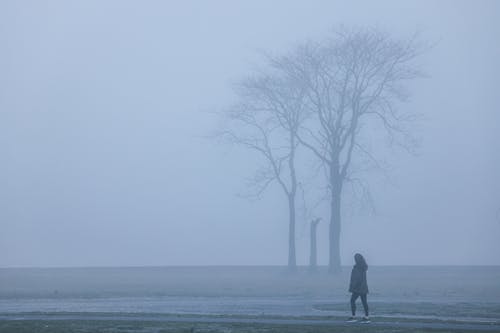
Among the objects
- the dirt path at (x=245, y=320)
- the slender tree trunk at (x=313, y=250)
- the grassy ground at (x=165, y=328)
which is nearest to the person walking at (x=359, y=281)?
the dirt path at (x=245, y=320)

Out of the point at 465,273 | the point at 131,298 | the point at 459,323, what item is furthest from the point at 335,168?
the point at 459,323

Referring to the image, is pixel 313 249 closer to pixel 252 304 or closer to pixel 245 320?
pixel 252 304

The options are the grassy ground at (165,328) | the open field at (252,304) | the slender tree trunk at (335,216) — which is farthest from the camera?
the slender tree trunk at (335,216)

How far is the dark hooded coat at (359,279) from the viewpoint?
25.9m

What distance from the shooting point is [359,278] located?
2602cm

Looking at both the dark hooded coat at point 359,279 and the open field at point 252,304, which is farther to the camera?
the dark hooded coat at point 359,279

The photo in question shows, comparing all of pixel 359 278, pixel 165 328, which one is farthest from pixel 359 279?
pixel 165 328

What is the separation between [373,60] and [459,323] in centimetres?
3350

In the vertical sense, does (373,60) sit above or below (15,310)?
above

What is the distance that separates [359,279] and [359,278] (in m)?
0.03

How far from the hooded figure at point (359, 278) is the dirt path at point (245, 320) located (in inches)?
42.7

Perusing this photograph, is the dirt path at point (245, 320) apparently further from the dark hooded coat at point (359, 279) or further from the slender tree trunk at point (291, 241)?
the slender tree trunk at point (291, 241)

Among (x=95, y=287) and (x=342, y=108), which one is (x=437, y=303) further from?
(x=342, y=108)

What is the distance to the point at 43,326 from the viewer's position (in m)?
22.7
